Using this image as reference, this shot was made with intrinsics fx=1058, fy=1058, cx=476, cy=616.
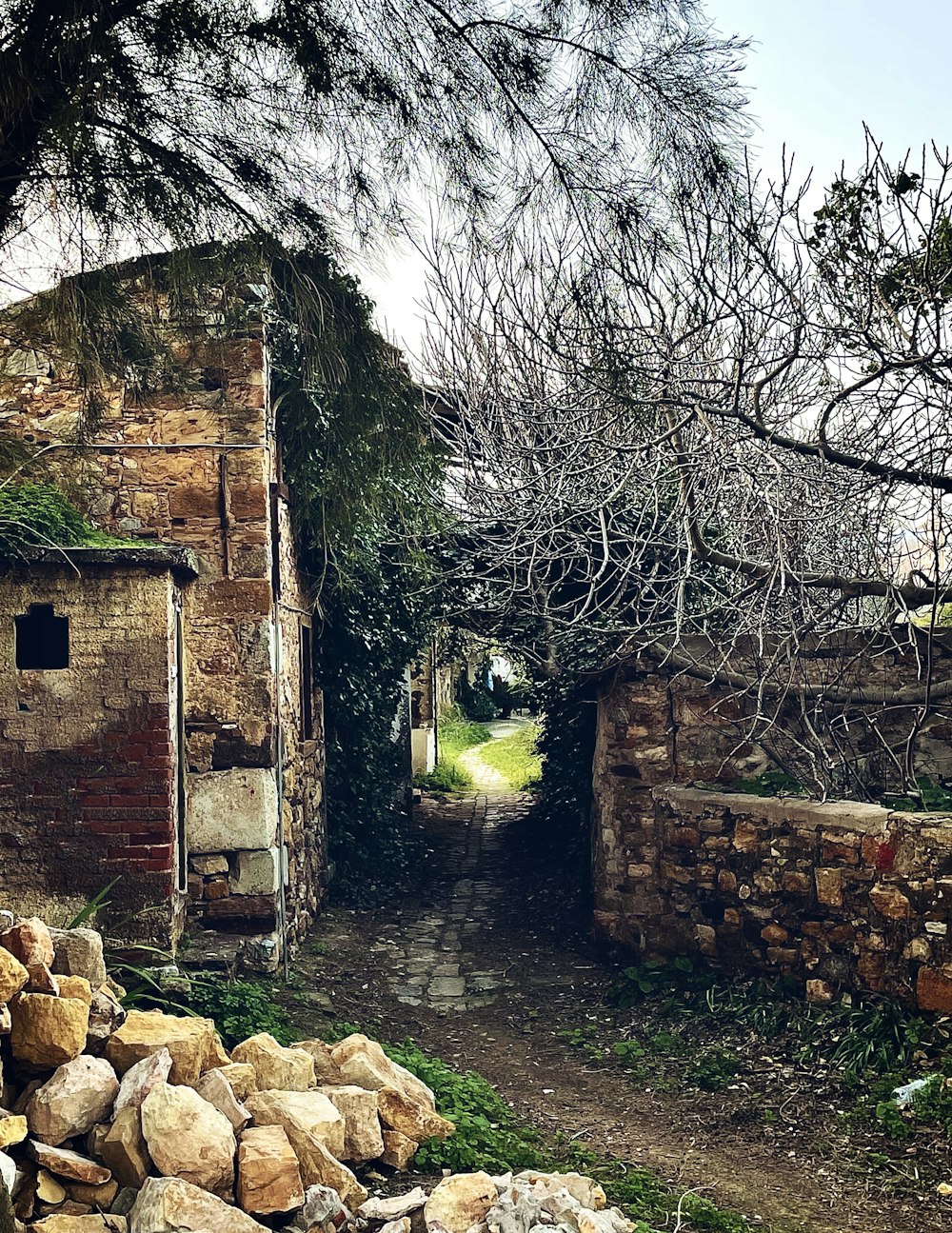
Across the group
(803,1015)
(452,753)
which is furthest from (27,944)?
(452,753)

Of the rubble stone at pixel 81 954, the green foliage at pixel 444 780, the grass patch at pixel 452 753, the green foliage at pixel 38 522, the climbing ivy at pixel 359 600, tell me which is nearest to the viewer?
the rubble stone at pixel 81 954

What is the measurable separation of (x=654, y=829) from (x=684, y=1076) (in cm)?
212

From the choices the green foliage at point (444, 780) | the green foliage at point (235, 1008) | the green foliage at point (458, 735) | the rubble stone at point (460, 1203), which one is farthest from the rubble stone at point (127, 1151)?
the green foliage at point (458, 735)

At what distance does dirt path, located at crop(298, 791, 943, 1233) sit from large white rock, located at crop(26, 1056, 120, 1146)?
239 centimetres

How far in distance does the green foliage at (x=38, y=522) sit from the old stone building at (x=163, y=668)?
0.42ft

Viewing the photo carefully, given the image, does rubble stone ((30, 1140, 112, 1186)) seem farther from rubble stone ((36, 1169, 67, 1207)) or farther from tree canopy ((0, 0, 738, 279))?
tree canopy ((0, 0, 738, 279))

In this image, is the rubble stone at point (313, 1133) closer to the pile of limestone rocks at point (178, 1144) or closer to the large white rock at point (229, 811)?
the pile of limestone rocks at point (178, 1144)

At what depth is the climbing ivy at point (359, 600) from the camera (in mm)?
7566

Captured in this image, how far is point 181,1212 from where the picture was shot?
3.12 metres

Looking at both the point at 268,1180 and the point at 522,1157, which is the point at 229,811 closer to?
the point at 522,1157

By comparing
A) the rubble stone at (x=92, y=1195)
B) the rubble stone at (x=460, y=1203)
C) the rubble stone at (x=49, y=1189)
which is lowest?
the rubble stone at (x=460, y=1203)

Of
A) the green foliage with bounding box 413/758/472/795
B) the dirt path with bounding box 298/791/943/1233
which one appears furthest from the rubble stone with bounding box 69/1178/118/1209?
the green foliage with bounding box 413/758/472/795

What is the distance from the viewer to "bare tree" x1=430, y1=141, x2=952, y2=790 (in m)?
5.18

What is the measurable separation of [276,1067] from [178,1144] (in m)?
0.92
